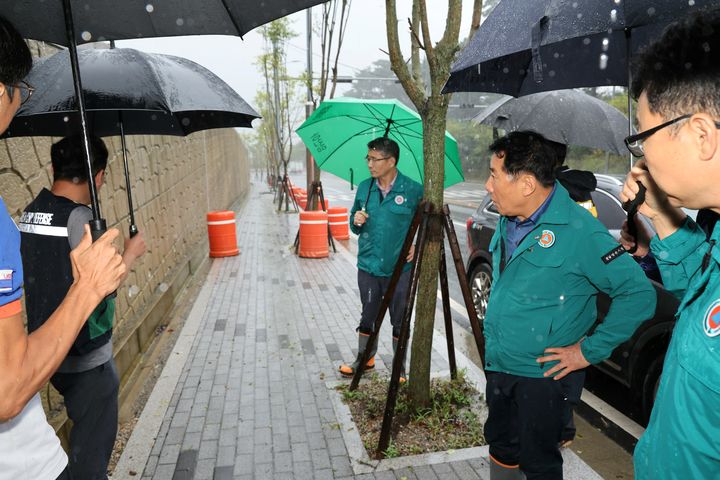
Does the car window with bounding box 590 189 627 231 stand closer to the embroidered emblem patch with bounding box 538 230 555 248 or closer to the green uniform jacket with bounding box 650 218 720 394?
the embroidered emblem patch with bounding box 538 230 555 248

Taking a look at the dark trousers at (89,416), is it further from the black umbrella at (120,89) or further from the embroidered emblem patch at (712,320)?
the embroidered emblem patch at (712,320)

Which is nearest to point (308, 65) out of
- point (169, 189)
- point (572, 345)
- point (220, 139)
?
point (220, 139)

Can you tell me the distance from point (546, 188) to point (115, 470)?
3346mm

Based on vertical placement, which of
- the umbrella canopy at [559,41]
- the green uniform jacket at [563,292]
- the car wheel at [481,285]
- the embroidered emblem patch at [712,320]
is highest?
the umbrella canopy at [559,41]

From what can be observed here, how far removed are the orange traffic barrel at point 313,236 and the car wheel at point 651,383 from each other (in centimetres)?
740

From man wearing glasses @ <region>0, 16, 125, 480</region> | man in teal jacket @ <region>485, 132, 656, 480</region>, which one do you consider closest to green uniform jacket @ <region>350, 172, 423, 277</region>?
man in teal jacket @ <region>485, 132, 656, 480</region>

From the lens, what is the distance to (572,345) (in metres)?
2.37

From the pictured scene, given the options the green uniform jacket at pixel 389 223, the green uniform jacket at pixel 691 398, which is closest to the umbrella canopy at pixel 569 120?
the green uniform jacket at pixel 389 223

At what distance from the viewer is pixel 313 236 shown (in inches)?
404

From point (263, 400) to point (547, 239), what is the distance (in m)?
2.95

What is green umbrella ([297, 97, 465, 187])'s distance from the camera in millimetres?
4492

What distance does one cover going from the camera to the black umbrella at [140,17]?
211 cm

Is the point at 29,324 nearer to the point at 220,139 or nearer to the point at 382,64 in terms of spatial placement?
the point at 220,139

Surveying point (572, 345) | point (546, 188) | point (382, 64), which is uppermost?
point (382, 64)
